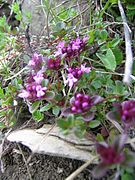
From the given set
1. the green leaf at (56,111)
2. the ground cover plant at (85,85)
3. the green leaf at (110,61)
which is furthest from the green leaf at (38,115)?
the green leaf at (110,61)

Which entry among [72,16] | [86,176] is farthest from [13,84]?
[72,16]

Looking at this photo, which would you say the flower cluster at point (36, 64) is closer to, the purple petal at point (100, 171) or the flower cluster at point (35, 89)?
A: the flower cluster at point (35, 89)

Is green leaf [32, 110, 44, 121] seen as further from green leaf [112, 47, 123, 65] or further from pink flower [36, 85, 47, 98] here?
green leaf [112, 47, 123, 65]

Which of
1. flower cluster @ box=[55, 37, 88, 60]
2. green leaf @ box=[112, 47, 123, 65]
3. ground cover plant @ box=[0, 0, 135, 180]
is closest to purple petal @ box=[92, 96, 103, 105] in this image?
ground cover plant @ box=[0, 0, 135, 180]

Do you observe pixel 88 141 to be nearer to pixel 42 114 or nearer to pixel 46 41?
pixel 42 114

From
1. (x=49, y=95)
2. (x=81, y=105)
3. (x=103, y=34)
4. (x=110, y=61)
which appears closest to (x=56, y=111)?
(x=49, y=95)

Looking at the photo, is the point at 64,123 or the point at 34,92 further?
the point at 34,92

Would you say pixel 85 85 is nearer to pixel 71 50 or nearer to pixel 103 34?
pixel 71 50

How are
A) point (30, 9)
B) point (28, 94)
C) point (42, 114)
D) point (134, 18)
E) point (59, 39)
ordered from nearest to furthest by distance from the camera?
1. point (28, 94)
2. point (42, 114)
3. point (59, 39)
4. point (134, 18)
5. point (30, 9)

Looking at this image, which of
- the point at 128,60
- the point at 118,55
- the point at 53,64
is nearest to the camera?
the point at 128,60
